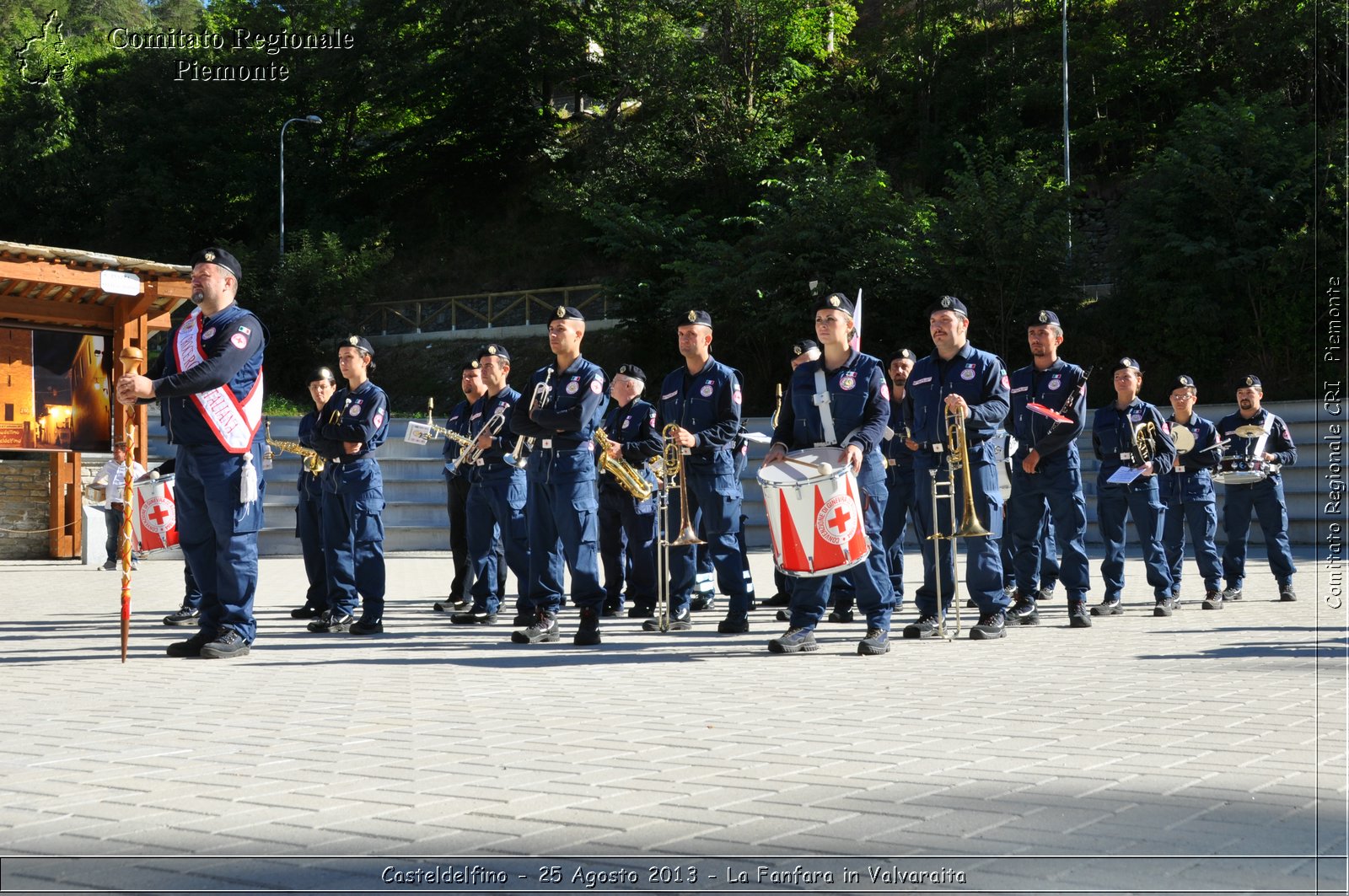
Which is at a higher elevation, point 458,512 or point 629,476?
point 629,476

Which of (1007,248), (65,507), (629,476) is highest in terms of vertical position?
(1007,248)

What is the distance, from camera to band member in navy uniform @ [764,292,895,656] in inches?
326

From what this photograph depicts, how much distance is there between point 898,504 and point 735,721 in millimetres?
5036

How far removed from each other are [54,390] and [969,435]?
14.8 metres

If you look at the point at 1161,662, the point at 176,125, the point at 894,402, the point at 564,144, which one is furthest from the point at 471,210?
the point at 1161,662

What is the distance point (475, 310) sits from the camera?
41.5 meters

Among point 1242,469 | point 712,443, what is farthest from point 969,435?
point 1242,469

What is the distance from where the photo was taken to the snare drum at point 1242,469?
12.5 metres

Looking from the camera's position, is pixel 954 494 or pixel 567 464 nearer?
pixel 567 464

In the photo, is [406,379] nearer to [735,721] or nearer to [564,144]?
[564,144]

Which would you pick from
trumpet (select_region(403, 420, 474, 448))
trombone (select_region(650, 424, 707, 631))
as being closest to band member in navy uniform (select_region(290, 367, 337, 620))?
trumpet (select_region(403, 420, 474, 448))

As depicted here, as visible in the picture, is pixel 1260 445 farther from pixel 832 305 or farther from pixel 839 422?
pixel 832 305

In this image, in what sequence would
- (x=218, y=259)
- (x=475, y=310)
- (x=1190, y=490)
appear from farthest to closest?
(x=475, y=310) < (x=1190, y=490) < (x=218, y=259)

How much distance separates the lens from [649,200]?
124 ft
